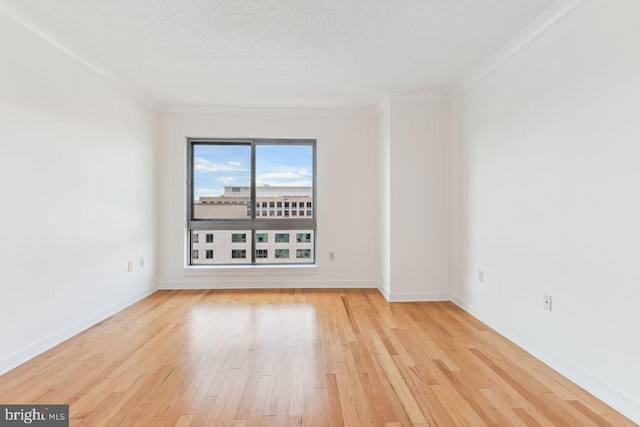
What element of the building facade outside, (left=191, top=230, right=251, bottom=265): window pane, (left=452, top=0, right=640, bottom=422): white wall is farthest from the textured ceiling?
(left=191, top=230, right=251, bottom=265): window pane

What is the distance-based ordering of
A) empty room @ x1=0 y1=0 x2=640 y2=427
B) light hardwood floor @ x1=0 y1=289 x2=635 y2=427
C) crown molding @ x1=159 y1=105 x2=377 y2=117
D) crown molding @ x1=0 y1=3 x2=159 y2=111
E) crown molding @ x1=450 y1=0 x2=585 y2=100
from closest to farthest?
light hardwood floor @ x1=0 y1=289 x2=635 y2=427 < empty room @ x1=0 y1=0 x2=640 y2=427 < crown molding @ x1=450 y1=0 x2=585 y2=100 < crown molding @ x1=0 y1=3 x2=159 y2=111 < crown molding @ x1=159 y1=105 x2=377 y2=117

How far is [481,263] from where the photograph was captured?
3.22 metres

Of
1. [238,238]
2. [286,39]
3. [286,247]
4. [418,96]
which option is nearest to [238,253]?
[238,238]

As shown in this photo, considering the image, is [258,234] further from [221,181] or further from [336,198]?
[336,198]

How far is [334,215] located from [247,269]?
4.60 ft

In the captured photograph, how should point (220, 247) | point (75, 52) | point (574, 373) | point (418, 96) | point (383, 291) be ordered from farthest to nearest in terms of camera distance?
point (220, 247), point (383, 291), point (418, 96), point (75, 52), point (574, 373)

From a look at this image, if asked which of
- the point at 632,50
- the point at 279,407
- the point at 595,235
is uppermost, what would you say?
the point at 632,50

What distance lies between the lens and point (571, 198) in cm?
210

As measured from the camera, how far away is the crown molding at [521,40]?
83.7 inches

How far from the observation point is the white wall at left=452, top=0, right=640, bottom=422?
1738 millimetres

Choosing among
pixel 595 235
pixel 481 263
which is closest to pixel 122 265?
pixel 481 263

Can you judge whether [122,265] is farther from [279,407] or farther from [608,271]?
[608,271]

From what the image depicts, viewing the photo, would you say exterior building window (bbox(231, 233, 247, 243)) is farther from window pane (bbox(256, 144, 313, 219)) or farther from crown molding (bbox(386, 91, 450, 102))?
crown molding (bbox(386, 91, 450, 102))

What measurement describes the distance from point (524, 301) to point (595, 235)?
86 cm
